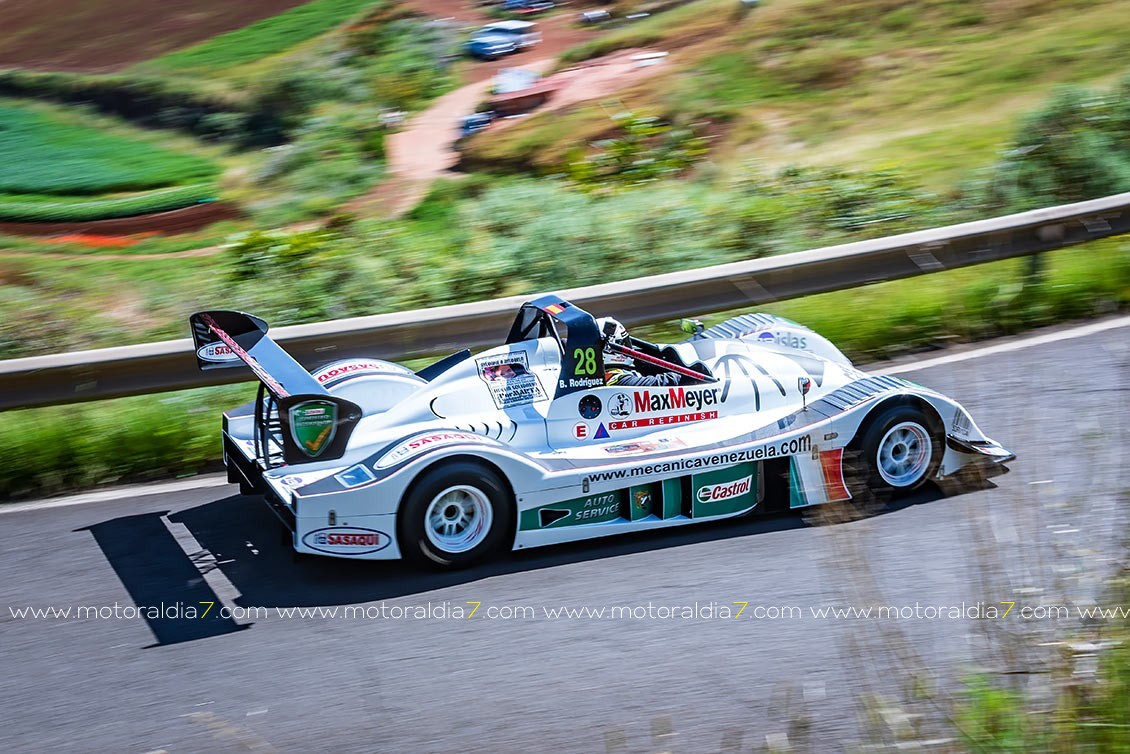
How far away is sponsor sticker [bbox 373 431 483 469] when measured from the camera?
594 cm

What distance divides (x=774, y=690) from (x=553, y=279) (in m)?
6.12

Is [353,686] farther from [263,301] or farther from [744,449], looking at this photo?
[263,301]

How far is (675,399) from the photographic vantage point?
6.75 meters

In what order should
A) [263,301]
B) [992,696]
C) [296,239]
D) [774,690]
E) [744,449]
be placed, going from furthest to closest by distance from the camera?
[296,239] → [263,301] → [744,449] → [774,690] → [992,696]

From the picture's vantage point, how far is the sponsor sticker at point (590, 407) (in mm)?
6602

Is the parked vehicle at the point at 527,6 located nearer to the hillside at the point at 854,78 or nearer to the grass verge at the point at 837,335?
the hillside at the point at 854,78

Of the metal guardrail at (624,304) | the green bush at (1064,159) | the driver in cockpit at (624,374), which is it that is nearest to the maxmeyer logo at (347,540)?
the driver in cockpit at (624,374)

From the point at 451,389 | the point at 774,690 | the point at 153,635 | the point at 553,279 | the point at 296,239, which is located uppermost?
the point at 296,239

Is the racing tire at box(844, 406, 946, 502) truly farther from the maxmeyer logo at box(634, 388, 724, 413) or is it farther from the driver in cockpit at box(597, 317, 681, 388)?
→ the driver in cockpit at box(597, 317, 681, 388)

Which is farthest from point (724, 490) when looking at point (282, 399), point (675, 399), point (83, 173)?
point (83, 173)

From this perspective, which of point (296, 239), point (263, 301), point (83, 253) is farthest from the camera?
point (83, 253)

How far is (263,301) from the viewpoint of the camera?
408 inches

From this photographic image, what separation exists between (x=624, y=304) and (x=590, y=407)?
1.87 meters

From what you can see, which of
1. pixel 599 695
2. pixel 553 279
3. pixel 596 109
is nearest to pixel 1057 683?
pixel 599 695
